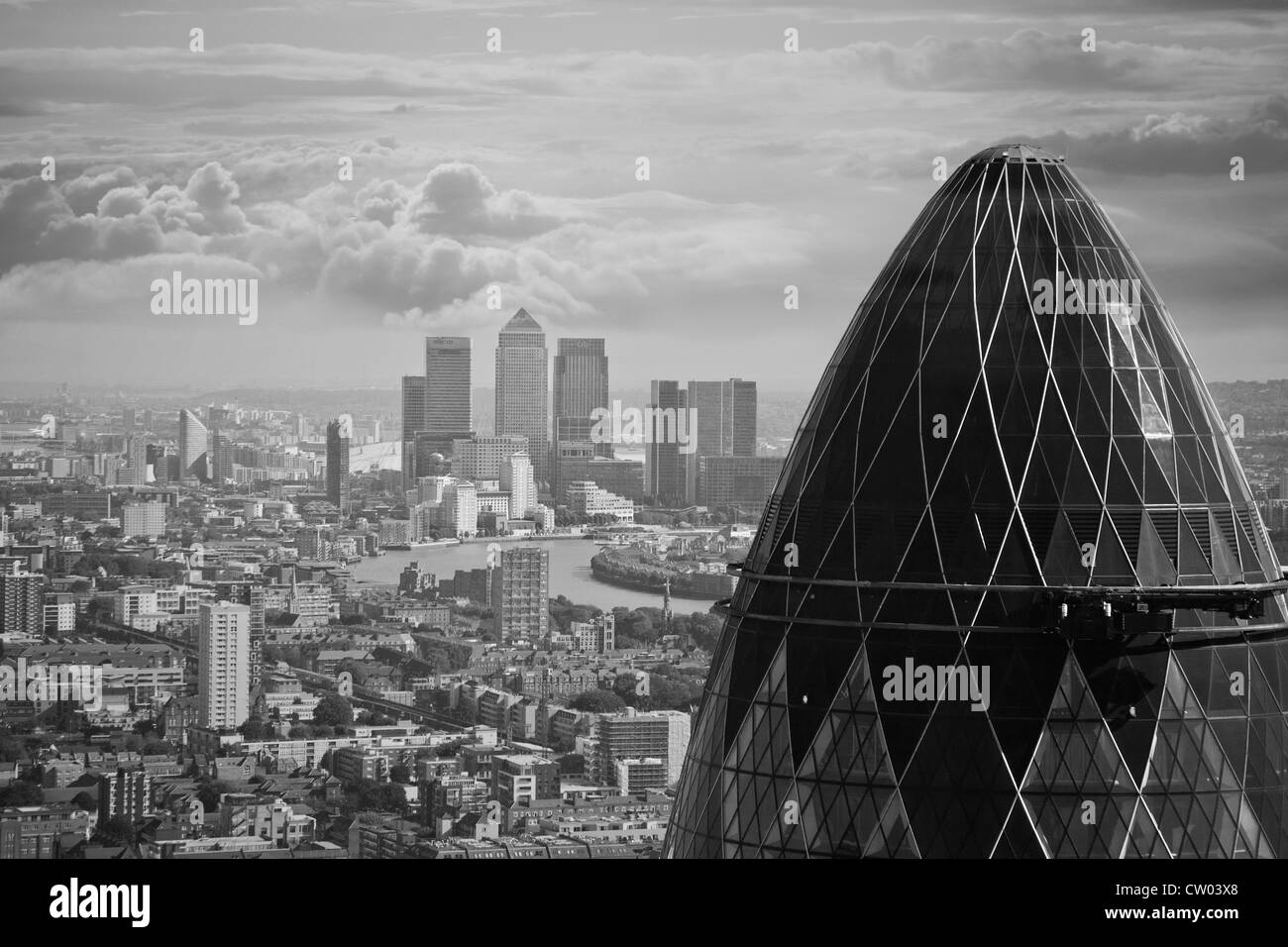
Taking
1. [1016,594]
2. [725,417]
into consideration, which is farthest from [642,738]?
[1016,594]

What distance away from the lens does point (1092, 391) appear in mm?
36719

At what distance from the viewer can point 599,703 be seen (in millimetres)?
193625

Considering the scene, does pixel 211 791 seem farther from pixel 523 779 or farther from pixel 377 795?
pixel 523 779

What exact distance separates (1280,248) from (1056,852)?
101 feet

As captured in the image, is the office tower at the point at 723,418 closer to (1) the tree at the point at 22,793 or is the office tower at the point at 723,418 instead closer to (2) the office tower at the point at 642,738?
(2) the office tower at the point at 642,738

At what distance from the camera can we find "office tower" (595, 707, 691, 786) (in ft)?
525

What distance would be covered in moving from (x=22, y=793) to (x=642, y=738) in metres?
51.8

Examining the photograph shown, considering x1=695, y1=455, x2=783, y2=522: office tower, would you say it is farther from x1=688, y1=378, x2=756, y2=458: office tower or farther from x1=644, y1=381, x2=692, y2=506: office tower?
x1=644, y1=381, x2=692, y2=506: office tower

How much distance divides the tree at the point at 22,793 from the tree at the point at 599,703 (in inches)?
1999

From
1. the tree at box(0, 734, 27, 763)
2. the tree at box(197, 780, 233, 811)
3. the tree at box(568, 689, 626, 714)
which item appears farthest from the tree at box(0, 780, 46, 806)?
the tree at box(568, 689, 626, 714)

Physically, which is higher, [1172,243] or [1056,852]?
[1172,243]

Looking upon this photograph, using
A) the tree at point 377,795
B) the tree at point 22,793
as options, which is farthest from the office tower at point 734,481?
the tree at point 22,793

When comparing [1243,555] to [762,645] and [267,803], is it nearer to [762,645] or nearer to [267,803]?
[762,645]
